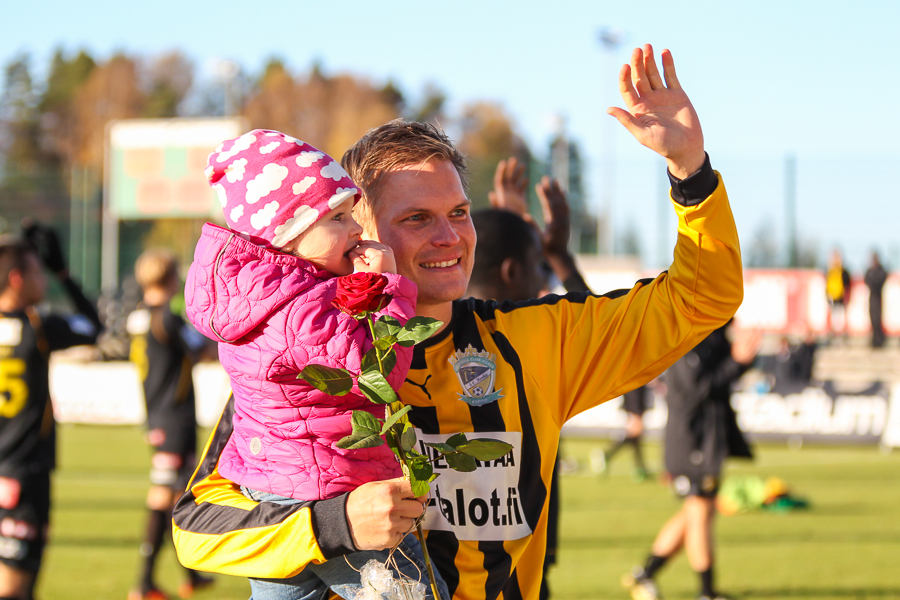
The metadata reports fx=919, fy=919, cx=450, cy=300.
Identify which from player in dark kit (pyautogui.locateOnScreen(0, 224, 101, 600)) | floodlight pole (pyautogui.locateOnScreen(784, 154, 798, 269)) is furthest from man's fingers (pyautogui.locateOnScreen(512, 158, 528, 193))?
floodlight pole (pyautogui.locateOnScreen(784, 154, 798, 269))

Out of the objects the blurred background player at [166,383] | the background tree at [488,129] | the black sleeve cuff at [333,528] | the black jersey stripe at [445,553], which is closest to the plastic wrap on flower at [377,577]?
the black sleeve cuff at [333,528]

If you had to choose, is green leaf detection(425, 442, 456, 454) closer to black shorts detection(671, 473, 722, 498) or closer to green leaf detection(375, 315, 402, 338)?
green leaf detection(375, 315, 402, 338)

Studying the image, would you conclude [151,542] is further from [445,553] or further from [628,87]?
[628,87]

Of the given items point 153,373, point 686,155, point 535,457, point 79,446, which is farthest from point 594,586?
point 79,446

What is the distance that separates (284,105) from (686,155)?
5974 cm

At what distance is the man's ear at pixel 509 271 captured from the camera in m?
3.72

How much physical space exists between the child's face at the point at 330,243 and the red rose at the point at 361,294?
0.30 metres

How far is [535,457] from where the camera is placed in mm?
2396

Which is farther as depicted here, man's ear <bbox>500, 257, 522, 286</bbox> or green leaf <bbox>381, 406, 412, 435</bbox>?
man's ear <bbox>500, 257, 522, 286</bbox>

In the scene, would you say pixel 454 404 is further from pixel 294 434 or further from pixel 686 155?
pixel 686 155

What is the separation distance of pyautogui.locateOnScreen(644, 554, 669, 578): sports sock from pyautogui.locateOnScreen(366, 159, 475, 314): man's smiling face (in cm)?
465

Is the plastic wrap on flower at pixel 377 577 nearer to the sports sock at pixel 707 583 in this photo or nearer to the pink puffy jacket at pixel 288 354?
the pink puffy jacket at pixel 288 354

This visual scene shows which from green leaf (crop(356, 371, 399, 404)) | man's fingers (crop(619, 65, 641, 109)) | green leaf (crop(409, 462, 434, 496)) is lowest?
green leaf (crop(409, 462, 434, 496))

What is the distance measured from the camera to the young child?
194 centimetres
